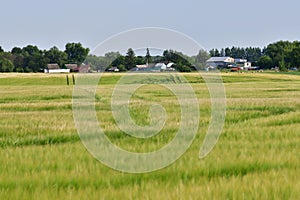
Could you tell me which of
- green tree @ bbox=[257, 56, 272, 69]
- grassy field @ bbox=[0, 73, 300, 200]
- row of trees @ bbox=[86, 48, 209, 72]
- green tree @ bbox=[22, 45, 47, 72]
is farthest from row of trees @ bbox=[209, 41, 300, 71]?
grassy field @ bbox=[0, 73, 300, 200]

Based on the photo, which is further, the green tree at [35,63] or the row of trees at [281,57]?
the green tree at [35,63]

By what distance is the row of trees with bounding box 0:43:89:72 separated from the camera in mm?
118438

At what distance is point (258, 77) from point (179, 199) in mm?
75079

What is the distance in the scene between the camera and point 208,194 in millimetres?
3742

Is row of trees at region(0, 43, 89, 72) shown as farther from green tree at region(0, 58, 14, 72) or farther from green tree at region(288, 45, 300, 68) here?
green tree at region(288, 45, 300, 68)

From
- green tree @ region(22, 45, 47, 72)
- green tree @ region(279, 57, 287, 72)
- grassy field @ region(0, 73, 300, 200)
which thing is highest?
green tree @ region(22, 45, 47, 72)

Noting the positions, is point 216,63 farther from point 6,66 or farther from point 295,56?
point 6,66

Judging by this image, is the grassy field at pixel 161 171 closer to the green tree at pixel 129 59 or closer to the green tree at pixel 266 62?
the green tree at pixel 129 59

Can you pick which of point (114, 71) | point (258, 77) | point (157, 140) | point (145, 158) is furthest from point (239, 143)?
→ point (258, 77)

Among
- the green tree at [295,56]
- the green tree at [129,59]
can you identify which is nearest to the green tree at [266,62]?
the green tree at [295,56]

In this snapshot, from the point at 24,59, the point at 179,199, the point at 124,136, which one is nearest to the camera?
the point at 179,199

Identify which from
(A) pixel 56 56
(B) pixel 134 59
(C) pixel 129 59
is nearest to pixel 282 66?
(A) pixel 56 56

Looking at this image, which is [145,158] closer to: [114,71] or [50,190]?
[50,190]

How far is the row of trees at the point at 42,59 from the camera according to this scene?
118438mm
